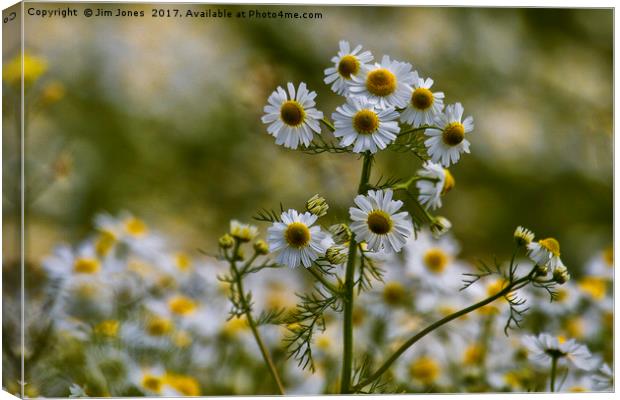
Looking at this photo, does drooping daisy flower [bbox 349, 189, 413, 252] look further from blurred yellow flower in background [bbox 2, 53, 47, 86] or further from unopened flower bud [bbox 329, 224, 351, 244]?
blurred yellow flower in background [bbox 2, 53, 47, 86]

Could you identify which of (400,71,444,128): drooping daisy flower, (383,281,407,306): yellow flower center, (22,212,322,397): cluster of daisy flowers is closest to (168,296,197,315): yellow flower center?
(22,212,322,397): cluster of daisy flowers

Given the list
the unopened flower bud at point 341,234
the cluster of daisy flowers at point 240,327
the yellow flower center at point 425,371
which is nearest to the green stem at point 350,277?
the unopened flower bud at point 341,234

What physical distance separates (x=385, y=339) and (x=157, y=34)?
2.82 feet

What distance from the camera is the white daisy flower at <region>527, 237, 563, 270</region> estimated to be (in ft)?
4.20

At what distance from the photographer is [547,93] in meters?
2.41

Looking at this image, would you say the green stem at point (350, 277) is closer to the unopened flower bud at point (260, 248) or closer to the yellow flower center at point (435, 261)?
the unopened flower bud at point (260, 248)

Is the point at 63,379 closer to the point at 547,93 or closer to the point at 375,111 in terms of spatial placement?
the point at 375,111

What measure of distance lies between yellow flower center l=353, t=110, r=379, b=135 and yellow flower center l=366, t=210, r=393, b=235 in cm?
12

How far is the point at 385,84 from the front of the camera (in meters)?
1.31

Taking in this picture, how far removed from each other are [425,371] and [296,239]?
0.75m

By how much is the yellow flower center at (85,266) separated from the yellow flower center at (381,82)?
2.94ft

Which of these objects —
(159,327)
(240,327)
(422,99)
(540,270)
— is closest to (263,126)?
(240,327)

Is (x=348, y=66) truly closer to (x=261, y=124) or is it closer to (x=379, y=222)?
(x=379, y=222)

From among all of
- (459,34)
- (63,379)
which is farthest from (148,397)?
(459,34)
